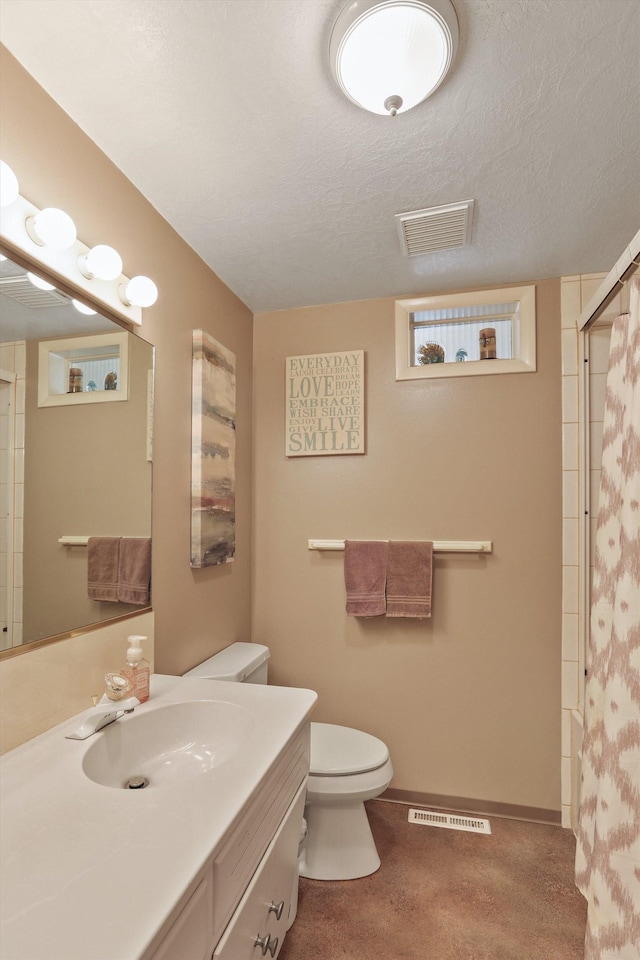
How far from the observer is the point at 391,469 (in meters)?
2.30

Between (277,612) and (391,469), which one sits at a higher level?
(391,469)

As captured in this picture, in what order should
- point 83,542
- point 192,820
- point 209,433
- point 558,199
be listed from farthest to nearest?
point 209,433, point 558,199, point 83,542, point 192,820

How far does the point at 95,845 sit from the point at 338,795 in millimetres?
1170

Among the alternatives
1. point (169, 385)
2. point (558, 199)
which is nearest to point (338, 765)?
point (169, 385)

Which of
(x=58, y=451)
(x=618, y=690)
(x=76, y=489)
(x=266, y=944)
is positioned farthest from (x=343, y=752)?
(x=58, y=451)

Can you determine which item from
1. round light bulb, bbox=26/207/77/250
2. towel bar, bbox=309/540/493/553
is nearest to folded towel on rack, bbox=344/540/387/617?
towel bar, bbox=309/540/493/553

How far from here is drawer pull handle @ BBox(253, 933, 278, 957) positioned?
3.38 feet

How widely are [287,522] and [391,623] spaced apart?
686 millimetres

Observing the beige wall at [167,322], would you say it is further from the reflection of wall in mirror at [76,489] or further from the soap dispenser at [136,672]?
the soap dispenser at [136,672]

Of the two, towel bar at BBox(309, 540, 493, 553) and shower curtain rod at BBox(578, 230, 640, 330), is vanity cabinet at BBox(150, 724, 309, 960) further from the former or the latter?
shower curtain rod at BBox(578, 230, 640, 330)

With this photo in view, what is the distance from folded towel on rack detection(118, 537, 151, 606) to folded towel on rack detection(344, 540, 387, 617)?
0.96 meters

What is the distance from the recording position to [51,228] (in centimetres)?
110

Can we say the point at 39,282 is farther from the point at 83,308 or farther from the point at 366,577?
the point at 366,577

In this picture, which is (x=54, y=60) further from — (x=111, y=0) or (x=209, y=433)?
(x=209, y=433)
